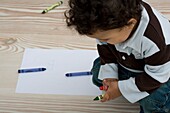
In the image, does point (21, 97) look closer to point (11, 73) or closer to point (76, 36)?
point (11, 73)

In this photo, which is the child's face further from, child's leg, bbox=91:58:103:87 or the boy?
child's leg, bbox=91:58:103:87

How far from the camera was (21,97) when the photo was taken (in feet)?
3.45

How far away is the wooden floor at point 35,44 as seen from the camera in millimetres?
1015

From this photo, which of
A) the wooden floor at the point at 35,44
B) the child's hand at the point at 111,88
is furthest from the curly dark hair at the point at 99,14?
the wooden floor at the point at 35,44

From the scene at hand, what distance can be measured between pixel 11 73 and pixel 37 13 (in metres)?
0.25

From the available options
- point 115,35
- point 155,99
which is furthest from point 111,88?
point 115,35

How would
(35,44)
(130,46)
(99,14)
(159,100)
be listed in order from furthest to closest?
(35,44) < (159,100) < (130,46) < (99,14)

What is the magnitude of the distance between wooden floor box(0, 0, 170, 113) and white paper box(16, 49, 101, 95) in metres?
0.02

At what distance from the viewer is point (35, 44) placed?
1.16 meters

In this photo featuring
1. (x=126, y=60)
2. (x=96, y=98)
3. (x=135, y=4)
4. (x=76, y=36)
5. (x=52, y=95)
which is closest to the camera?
(x=135, y=4)

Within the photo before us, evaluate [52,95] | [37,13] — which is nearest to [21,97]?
[52,95]

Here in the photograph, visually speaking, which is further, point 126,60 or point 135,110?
point 135,110

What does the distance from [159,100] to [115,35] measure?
26cm

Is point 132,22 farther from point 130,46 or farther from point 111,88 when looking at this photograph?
point 111,88
